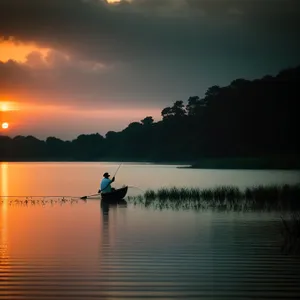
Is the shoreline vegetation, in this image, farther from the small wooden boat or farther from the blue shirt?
the blue shirt

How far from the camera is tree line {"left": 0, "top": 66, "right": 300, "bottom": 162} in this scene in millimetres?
89688

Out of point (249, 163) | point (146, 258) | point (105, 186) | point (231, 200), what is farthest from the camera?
point (249, 163)

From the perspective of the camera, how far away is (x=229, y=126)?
331 feet

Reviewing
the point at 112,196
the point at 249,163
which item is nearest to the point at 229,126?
the point at 249,163

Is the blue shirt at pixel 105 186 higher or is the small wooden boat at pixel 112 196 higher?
the blue shirt at pixel 105 186

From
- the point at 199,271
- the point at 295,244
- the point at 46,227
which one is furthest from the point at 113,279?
the point at 46,227

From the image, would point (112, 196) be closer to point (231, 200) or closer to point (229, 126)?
point (231, 200)

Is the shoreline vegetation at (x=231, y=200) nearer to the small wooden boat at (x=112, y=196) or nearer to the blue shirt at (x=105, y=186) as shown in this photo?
the small wooden boat at (x=112, y=196)

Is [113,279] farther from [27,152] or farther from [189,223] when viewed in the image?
[27,152]

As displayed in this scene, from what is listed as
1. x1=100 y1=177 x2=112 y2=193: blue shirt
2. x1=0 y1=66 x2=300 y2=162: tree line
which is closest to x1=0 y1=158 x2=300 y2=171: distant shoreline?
x1=0 y1=66 x2=300 y2=162: tree line

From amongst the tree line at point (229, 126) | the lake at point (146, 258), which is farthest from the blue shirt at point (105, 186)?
the tree line at point (229, 126)

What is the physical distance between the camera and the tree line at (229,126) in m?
89.7

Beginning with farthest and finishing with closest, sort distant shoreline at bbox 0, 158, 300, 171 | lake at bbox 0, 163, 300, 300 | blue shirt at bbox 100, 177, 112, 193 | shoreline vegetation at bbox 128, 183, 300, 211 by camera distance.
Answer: distant shoreline at bbox 0, 158, 300, 171
blue shirt at bbox 100, 177, 112, 193
shoreline vegetation at bbox 128, 183, 300, 211
lake at bbox 0, 163, 300, 300

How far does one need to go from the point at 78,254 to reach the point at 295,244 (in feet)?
15.5
